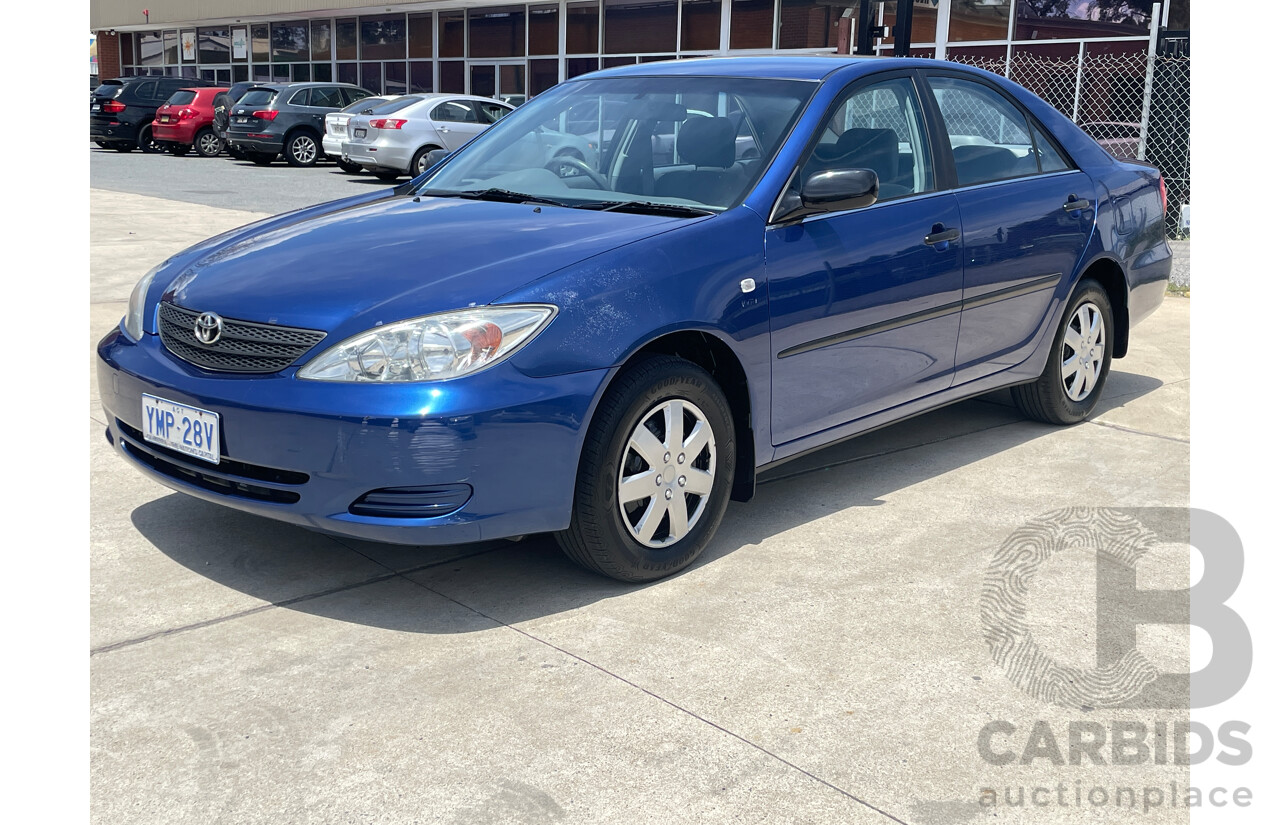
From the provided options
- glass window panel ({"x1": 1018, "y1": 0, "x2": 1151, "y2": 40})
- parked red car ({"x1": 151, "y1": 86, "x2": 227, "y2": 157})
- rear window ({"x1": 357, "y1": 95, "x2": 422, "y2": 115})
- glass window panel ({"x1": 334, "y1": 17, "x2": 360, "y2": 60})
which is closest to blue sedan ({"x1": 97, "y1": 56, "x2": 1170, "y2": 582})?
glass window panel ({"x1": 1018, "y1": 0, "x2": 1151, "y2": 40})

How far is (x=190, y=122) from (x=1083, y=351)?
2473cm

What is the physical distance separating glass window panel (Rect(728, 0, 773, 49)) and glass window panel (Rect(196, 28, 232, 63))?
23.7 meters

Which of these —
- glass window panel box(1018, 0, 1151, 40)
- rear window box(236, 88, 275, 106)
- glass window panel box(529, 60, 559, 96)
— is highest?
glass window panel box(1018, 0, 1151, 40)

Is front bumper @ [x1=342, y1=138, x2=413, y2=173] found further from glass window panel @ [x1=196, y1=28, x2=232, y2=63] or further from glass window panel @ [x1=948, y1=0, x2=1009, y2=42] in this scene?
glass window panel @ [x1=196, y1=28, x2=232, y2=63]

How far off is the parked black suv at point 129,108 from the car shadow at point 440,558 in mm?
26319

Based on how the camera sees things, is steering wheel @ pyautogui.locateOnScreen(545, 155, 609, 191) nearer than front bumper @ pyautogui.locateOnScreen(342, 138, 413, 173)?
Yes

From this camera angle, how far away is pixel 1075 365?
5848 mm

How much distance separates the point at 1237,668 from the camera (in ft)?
11.6

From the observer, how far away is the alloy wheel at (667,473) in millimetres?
3744

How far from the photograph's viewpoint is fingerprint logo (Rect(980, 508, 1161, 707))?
3289 mm

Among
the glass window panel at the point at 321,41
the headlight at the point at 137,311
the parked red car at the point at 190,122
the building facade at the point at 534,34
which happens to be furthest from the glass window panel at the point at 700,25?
the headlight at the point at 137,311

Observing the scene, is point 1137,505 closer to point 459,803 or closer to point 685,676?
point 685,676

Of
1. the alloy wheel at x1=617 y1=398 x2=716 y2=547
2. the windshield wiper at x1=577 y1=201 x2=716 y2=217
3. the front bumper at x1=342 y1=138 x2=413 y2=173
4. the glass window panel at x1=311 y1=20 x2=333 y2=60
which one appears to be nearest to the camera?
the alloy wheel at x1=617 y1=398 x2=716 y2=547

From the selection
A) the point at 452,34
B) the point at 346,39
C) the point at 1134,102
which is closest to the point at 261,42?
the point at 346,39
